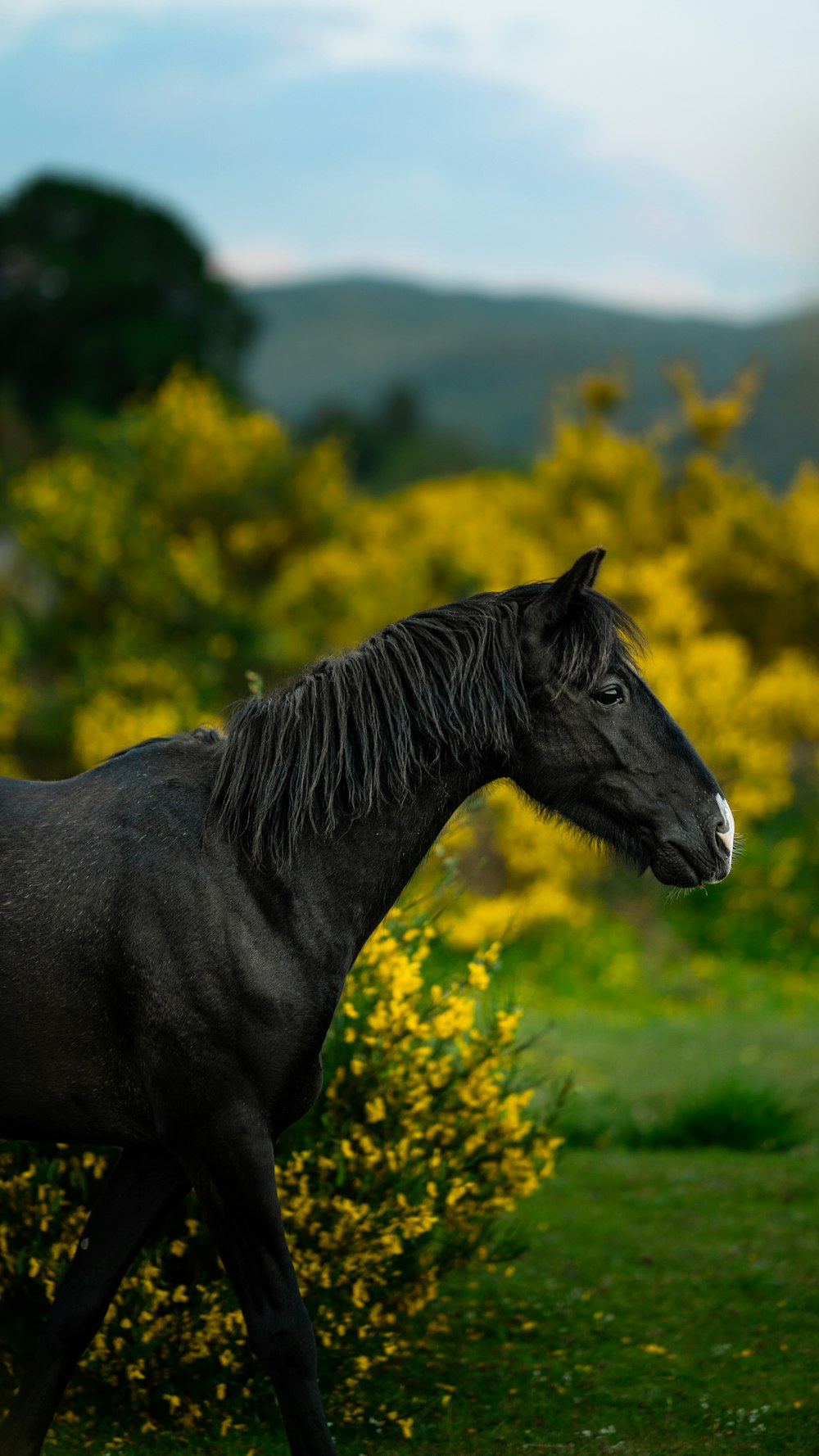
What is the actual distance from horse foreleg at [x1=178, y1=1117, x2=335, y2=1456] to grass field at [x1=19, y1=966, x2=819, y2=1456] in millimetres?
869

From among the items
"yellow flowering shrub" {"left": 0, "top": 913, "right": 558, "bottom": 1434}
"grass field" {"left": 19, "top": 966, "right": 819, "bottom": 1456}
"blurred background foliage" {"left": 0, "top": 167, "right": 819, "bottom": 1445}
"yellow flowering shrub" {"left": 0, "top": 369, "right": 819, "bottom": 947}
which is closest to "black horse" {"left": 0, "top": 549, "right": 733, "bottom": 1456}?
"yellow flowering shrub" {"left": 0, "top": 913, "right": 558, "bottom": 1434}

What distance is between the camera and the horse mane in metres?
3.46

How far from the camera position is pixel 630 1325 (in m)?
5.12

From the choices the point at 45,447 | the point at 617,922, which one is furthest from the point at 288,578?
the point at 45,447

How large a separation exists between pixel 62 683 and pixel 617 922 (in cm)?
683

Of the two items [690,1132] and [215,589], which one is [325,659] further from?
[215,589]

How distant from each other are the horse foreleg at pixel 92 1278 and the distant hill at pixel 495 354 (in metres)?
56.8

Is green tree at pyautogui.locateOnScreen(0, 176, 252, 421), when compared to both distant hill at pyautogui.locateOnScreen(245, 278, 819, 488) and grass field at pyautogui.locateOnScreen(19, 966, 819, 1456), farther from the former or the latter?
grass field at pyautogui.locateOnScreen(19, 966, 819, 1456)

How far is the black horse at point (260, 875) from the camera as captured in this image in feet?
10.8

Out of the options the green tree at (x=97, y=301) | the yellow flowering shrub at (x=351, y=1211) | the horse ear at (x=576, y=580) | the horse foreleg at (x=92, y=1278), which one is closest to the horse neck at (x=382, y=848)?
the horse ear at (x=576, y=580)

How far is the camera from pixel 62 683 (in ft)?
52.1

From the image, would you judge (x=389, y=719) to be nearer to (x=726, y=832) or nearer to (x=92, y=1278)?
(x=726, y=832)

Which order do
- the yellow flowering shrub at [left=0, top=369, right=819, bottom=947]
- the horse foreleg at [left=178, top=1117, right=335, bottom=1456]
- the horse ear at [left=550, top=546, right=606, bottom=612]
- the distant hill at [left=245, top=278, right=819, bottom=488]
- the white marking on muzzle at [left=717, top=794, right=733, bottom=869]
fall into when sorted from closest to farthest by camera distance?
the horse foreleg at [left=178, top=1117, right=335, bottom=1456], the horse ear at [left=550, top=546, right=606, bottom=612], the white marking on muzzle at [left=717, top=794, right=733, bottom=869], the yellow flowering shrub at [left=0, top=369, right=819, bottom=947], the distant hill at [left=245, top=278, right=819, bottom=488]

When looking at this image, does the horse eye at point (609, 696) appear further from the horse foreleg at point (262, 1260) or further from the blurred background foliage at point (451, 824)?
the horse foreleg at point (262, 1260)
